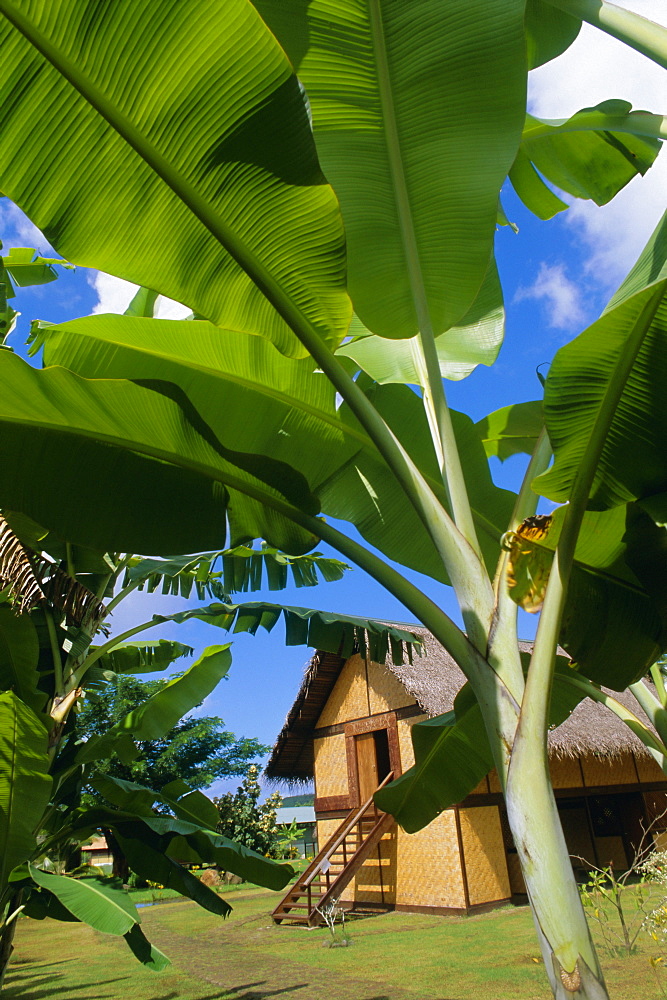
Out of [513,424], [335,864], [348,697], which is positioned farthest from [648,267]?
[348,697]

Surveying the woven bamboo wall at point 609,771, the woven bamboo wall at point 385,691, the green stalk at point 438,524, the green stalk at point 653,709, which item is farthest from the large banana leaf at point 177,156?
the woven bamboo wall at point 609,771

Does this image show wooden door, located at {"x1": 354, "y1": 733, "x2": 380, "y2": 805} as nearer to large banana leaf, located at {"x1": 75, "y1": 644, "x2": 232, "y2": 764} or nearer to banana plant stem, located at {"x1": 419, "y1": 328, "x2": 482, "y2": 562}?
large banana leaf, located at {"x1": 75, "y1": 644, "x2": 232, "y2": 764}

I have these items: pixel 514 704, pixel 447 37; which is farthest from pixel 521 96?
pixel 514 704

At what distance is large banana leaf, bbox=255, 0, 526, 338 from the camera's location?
5.03 feet

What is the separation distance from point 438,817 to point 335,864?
8.06 feet

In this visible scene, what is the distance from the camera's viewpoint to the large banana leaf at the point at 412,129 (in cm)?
153

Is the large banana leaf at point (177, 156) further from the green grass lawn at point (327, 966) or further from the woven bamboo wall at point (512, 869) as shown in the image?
the woven bamboo wall at point (512, 869)

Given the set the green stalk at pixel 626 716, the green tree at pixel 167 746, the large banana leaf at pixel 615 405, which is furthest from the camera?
the green tree at pixel 167 746

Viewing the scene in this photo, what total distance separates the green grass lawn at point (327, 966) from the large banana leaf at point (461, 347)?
494 cm

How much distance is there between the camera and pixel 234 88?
138cm

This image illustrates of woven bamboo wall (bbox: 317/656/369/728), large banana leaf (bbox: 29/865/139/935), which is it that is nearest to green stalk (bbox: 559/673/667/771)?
large banana leaf (bbox: 29/865/139/935)

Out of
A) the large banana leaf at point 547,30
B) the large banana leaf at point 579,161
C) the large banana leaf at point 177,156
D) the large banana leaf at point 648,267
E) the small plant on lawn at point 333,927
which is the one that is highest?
the large banana leaf at point 547,30

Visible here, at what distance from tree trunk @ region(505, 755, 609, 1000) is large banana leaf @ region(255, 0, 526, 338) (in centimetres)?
114

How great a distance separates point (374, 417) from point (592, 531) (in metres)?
0.87
